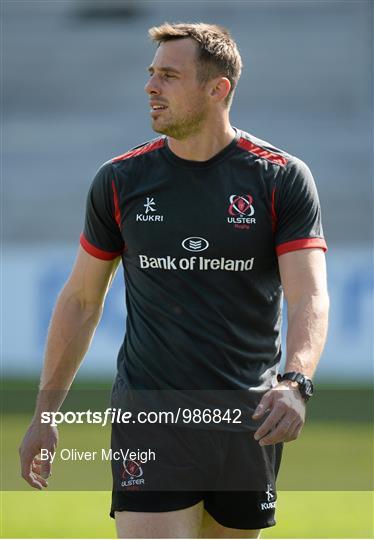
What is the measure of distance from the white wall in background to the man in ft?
29.4

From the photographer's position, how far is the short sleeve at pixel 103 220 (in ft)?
16.6

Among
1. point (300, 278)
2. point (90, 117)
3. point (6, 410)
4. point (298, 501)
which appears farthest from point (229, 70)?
point (90, 117)

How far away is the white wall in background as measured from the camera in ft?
46.8

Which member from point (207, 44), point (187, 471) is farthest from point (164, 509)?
point (207, 44)

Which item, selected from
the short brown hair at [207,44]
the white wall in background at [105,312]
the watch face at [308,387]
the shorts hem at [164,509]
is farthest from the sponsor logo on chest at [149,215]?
the white wall in background at [105,312]

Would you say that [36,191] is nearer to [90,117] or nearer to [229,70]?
[90,117]

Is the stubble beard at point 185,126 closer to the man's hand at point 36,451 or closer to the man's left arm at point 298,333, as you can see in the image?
the man's left arm at point 298,333

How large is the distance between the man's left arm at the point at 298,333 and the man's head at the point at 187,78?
0.72m

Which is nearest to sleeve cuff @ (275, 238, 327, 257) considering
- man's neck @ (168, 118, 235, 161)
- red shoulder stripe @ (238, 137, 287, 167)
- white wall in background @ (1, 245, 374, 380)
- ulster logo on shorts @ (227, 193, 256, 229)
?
ulster logo on shorts @ (227, 193, 256, 229)

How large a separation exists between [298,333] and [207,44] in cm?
134

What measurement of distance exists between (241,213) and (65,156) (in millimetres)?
17564

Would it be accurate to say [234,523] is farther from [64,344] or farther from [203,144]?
[203,144]

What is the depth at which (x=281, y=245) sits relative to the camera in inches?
191

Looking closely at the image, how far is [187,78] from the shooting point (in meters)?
5.05
